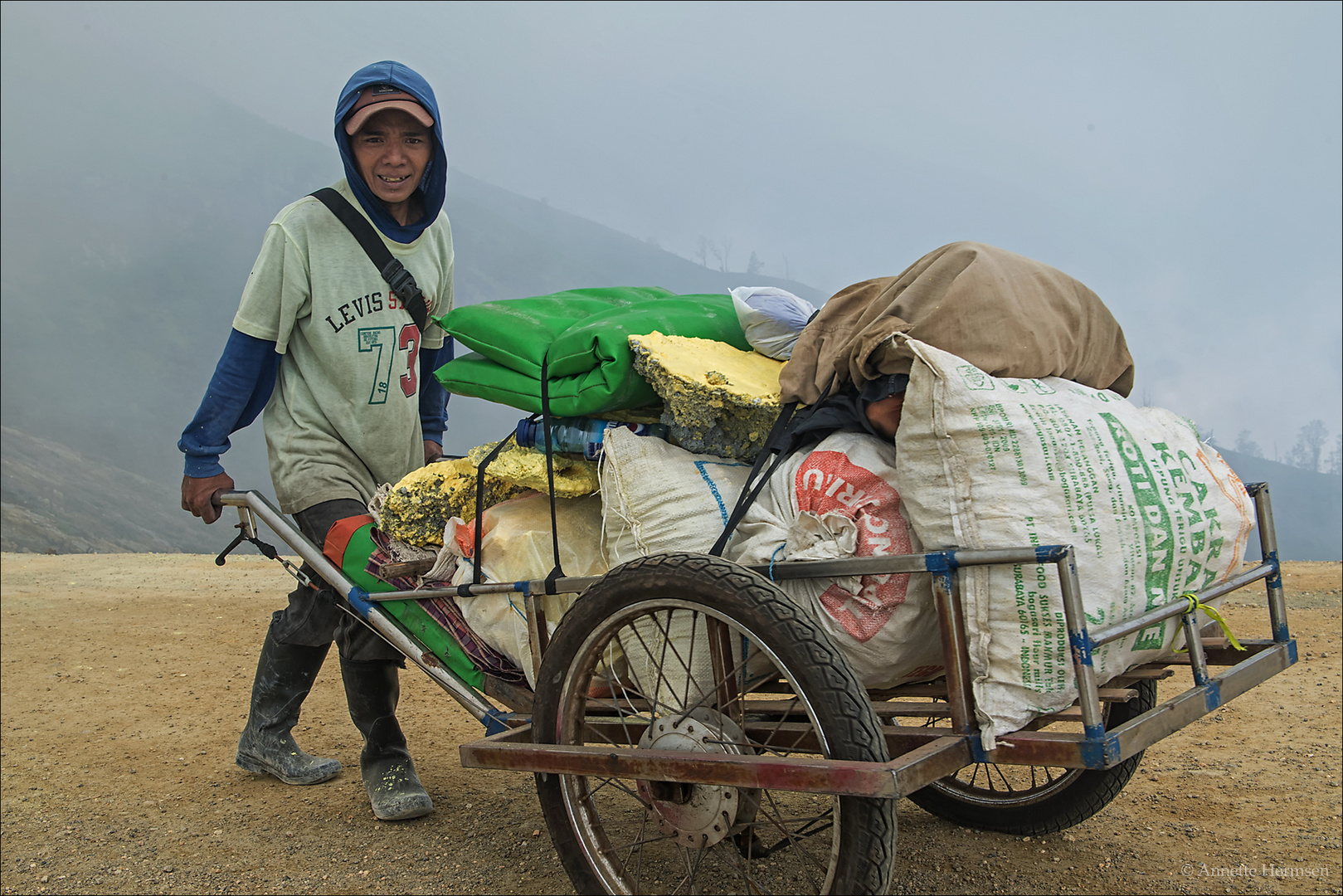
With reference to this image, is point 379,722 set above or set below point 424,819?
above

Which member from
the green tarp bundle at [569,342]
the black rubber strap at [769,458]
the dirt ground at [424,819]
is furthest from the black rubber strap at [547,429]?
the dirt ground at [424,819]

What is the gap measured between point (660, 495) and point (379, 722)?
165cm

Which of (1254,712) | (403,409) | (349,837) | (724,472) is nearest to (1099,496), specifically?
(724,472)

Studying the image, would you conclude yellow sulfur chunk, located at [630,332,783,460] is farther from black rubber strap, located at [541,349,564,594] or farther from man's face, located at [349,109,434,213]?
man's face, located at [349,109,434,213]

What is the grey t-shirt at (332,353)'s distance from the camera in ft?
9.80

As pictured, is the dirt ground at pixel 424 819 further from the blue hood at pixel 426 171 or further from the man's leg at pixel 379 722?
the blue hood at pixel 426 171

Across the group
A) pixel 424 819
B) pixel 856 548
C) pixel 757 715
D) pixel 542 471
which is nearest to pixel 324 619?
pixel 424 819

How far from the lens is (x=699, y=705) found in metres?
2.04

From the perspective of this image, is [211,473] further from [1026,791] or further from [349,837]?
[1026,791]

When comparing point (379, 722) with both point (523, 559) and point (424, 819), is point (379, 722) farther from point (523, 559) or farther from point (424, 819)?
point (523, 559)

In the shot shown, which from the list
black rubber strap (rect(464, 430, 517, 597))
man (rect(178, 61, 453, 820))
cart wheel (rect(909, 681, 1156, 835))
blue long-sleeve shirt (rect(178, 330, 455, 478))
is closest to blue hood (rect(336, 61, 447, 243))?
man (rect(178, 61, 453, 820))

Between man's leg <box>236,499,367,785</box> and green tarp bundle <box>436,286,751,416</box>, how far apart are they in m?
0.97

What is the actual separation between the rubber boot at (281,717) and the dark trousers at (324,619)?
0.46 ft

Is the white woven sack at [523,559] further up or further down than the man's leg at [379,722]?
further up
